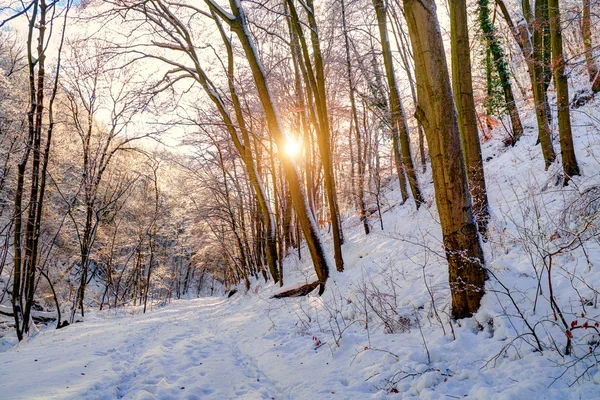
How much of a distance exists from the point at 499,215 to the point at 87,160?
1195 cm

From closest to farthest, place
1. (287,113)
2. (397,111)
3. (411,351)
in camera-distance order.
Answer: (411,351), (397,111), (287,113)

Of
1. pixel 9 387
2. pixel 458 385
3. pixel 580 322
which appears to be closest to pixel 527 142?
pixel 580 322

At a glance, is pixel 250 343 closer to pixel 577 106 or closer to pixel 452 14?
pixel 452 14

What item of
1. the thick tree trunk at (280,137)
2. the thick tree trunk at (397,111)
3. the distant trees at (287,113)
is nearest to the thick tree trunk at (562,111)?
the distant trees at (287,113)

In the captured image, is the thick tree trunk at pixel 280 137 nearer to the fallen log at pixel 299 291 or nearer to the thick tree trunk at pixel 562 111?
the fallen log at pixel 299 291

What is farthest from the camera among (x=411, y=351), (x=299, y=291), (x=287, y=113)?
(x=287, y=113)

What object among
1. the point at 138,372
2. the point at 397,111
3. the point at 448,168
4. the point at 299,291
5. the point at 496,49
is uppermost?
the point at 496,49

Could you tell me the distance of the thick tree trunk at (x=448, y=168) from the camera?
10.3 ft

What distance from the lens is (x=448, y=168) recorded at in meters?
3.21

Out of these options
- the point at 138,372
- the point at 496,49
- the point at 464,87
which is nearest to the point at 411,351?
the point at 138,372

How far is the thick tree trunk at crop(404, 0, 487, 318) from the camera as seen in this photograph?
3.15 meters

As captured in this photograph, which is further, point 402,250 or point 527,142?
point 527,142

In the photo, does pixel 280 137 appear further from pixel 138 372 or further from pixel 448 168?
pixel 138 372

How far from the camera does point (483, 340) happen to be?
112 inches
